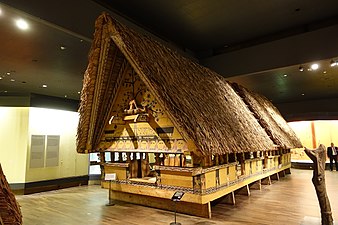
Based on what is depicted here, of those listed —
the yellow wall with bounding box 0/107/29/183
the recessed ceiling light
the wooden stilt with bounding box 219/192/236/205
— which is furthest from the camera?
the yellow wall with bounding box 0/107/29/183

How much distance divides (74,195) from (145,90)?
373cm

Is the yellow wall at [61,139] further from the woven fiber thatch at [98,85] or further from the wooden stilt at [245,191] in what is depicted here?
the wooden stilt at [245,191]

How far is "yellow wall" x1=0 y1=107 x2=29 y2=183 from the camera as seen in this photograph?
22.7 feet

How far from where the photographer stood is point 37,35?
13.0 feet

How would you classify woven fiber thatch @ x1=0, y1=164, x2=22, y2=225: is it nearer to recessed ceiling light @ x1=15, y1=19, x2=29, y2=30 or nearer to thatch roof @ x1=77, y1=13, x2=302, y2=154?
thatch roof @ x1=77, y1=13, x2=302, y2=154

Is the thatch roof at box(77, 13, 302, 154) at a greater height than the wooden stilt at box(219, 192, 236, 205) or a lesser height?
greater

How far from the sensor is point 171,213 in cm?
437

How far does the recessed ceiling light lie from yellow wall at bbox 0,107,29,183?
4161 mm

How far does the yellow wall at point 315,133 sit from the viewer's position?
11.9m

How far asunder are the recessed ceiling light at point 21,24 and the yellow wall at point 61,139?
4138mm

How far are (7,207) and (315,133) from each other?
46.7 ft

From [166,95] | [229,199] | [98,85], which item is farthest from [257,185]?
[98,85]

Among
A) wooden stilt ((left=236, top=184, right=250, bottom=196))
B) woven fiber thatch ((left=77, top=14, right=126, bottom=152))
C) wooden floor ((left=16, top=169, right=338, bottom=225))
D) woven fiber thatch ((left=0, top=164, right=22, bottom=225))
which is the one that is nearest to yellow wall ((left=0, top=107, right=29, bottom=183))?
wooden floor ((left=16, top=169, right=338, bottom=225))

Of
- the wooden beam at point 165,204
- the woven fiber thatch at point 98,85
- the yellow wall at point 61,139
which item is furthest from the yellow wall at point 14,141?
the wooden beam at point 165,204
